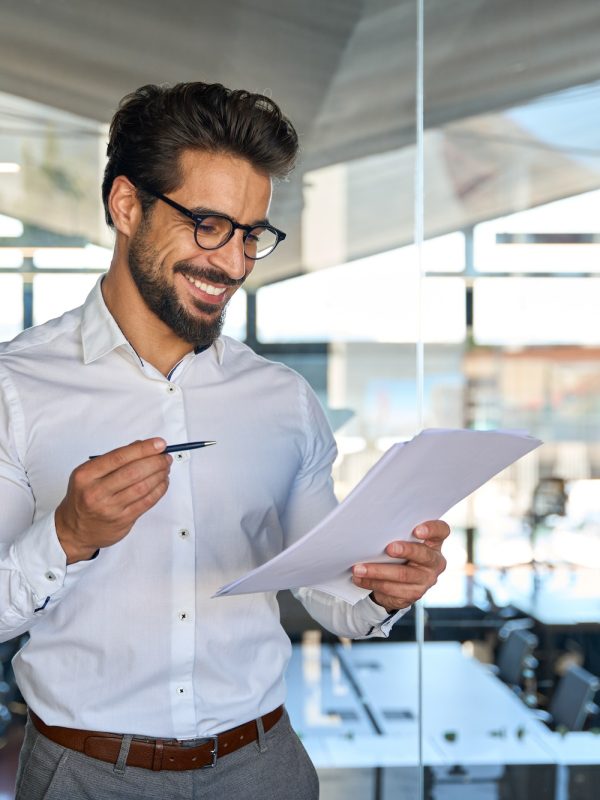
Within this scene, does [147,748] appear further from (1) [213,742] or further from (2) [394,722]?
(2) [394,722]

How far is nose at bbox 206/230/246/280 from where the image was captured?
1557 mm

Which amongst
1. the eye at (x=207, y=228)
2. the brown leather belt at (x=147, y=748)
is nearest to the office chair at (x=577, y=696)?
the brown leather belt at (x=147, y=748)

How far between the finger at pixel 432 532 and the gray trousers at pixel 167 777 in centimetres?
43

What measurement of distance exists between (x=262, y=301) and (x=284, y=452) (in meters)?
1.33

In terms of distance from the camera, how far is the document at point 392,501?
1225 mm

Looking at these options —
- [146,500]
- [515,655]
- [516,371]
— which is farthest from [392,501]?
[515,655]

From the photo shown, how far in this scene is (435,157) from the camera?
3135 millimetres

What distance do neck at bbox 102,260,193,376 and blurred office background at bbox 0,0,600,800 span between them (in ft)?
4.34

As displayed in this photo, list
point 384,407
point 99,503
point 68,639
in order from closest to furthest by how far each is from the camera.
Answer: point 99,503, point 68,639, point 384,407

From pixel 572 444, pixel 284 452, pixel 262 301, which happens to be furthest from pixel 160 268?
pixel 572 444

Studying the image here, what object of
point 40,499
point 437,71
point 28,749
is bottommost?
point 28,749

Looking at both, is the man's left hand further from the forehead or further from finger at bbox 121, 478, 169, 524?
the forehead

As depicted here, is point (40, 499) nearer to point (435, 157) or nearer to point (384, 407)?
point (384, 407)

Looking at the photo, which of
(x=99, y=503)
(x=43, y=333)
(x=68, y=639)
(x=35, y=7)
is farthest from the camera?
(x=35, y=7)
